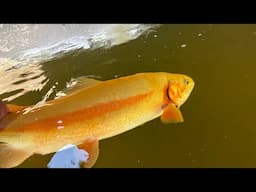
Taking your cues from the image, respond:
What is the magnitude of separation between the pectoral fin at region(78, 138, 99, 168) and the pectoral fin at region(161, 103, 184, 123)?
14cm

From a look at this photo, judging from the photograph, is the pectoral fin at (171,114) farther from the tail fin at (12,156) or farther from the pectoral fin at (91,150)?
the tail fin at (12,156)

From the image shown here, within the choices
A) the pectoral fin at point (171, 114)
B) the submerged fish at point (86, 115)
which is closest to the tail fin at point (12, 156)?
the submerged fish at point (86, 115)

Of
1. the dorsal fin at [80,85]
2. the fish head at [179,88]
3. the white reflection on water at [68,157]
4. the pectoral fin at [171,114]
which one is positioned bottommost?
the white reflection on water at [68,157]

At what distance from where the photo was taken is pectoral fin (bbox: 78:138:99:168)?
0.82 metres

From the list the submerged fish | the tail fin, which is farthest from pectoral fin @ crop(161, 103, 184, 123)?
the tail fin

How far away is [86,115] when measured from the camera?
→ 818 millimetres

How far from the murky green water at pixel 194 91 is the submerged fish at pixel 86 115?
0.03 meters

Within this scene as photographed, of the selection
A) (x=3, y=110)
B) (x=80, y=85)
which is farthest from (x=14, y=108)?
(x=80, y=85)

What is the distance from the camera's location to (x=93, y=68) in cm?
102

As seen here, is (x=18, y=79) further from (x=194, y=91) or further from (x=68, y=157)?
(x=194, y=91)

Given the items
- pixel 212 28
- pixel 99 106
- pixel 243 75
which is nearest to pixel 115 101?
pixel 99 106

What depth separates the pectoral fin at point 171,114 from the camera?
0.86m

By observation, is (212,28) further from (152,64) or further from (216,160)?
(216,160)

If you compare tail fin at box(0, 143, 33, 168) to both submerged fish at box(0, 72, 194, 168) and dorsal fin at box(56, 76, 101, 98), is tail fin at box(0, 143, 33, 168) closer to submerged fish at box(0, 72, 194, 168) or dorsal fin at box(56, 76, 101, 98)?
submerged fish at box(0, 72, 194, 168)
